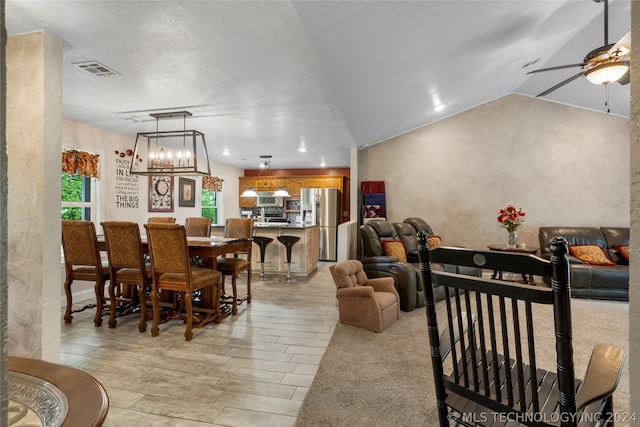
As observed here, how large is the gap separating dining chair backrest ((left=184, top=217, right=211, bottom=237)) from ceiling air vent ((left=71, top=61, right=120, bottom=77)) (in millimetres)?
2404

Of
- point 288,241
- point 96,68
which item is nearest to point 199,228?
point 288,241

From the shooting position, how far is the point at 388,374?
2.43 meters

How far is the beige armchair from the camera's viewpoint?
329cm

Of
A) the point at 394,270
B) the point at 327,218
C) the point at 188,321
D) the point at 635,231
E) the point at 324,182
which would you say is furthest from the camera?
the point at 324,182

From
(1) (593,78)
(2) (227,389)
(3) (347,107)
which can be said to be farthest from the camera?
(3) (347,107)

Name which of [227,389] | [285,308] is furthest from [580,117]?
[227,389]

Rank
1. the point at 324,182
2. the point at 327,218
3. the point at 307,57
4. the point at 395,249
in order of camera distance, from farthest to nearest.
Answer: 1. the point at 324,182
2. the point at 327,218
3. the point at 395,249
4. the point at 307,57

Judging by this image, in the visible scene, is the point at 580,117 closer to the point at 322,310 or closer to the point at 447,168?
the point at 447,168

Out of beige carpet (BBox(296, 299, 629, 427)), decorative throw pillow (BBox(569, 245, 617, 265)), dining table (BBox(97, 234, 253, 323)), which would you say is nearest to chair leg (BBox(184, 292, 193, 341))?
dining table (BBox(97, 234, 253, 323))

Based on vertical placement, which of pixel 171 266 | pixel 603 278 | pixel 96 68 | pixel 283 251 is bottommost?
pixel 603 278

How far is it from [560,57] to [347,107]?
10.9 ft

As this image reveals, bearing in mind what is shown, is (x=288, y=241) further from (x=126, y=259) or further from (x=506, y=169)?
(x=506, y=169)

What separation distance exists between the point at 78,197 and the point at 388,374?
4587 millimetres

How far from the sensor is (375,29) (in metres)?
2.49
